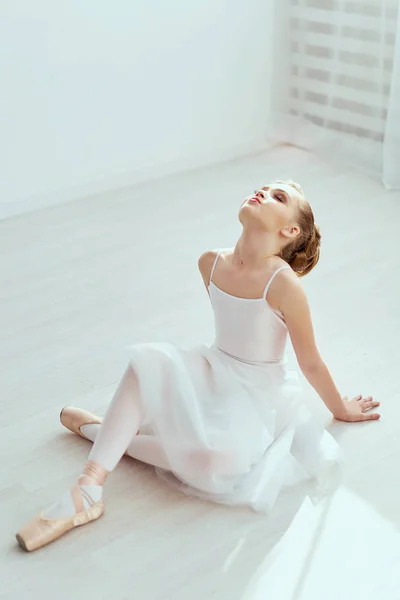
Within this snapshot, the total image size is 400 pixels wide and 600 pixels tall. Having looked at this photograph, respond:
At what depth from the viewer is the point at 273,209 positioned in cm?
172

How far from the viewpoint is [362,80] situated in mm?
3586

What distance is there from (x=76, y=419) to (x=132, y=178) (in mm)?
1771

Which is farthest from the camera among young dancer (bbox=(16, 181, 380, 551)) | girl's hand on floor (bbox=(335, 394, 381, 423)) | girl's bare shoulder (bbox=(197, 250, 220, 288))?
girl's hand on floor (bbox=(335, 394, 381, 423))

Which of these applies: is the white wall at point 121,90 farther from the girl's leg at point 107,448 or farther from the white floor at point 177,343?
the girl's leg at point 107,448

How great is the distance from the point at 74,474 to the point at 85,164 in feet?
5.96

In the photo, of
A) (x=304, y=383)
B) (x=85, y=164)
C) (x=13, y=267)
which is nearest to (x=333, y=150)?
(x=85, y=164)

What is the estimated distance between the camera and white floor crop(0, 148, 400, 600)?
1.56 m

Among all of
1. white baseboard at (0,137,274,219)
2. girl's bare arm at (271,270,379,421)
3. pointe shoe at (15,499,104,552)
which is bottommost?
white baseboard at (0,137,274,219)

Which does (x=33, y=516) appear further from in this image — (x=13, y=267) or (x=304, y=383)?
(x=13, y=267)

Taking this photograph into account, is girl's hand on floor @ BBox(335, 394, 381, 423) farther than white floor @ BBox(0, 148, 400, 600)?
Yes

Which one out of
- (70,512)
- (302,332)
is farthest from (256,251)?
(70,512)

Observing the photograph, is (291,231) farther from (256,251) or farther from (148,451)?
(148,451)

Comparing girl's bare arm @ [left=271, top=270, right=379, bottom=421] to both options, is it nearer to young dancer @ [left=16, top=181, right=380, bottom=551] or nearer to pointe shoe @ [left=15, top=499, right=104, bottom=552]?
young dancer @ [left=16, top=181, right=380, bottom=551]

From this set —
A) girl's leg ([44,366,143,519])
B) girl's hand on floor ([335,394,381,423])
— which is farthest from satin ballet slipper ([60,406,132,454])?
girl's hand on floor ([335,394,381,423])
